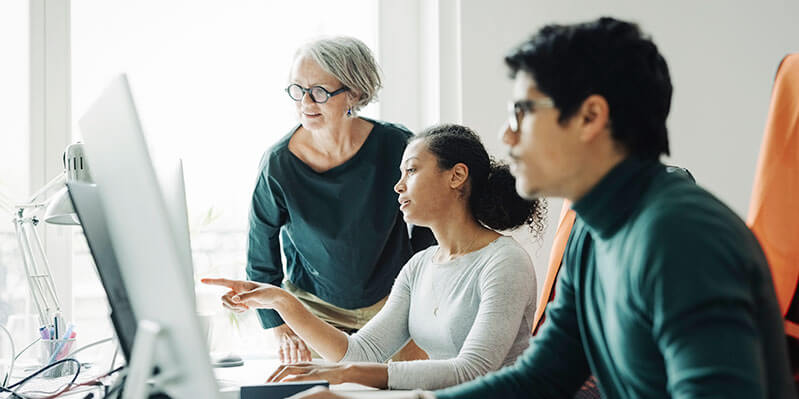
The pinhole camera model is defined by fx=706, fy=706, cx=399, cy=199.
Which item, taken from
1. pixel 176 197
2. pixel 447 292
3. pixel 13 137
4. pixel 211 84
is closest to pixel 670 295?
pixel 176 197

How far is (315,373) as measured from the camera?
1.30 meters

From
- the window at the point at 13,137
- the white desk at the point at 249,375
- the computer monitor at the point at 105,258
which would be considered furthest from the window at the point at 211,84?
the computer monitor at the point at 105,258

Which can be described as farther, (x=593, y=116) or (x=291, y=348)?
(x=291, y=348)

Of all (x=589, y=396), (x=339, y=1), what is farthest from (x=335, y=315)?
(x=339, y=1)

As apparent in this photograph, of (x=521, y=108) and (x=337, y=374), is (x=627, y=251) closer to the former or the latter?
(x=521, y=108)

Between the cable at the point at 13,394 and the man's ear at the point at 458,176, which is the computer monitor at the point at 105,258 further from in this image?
the man's ear at the point at 458,176

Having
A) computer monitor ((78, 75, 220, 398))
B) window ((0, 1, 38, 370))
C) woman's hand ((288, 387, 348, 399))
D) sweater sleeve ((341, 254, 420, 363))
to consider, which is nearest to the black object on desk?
woman's hand ((288, 387, 348, 399))

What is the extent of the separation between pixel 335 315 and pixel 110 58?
1400mm

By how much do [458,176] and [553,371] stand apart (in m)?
0.78

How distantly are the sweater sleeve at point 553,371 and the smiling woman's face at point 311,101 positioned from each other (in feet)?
3.96

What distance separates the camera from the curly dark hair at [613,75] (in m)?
0.87

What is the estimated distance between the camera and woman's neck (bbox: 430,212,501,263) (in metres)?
1.71

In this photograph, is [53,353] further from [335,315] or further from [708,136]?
[708,136]

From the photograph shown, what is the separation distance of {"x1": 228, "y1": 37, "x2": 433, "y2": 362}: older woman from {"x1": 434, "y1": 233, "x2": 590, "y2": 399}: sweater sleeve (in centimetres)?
114
